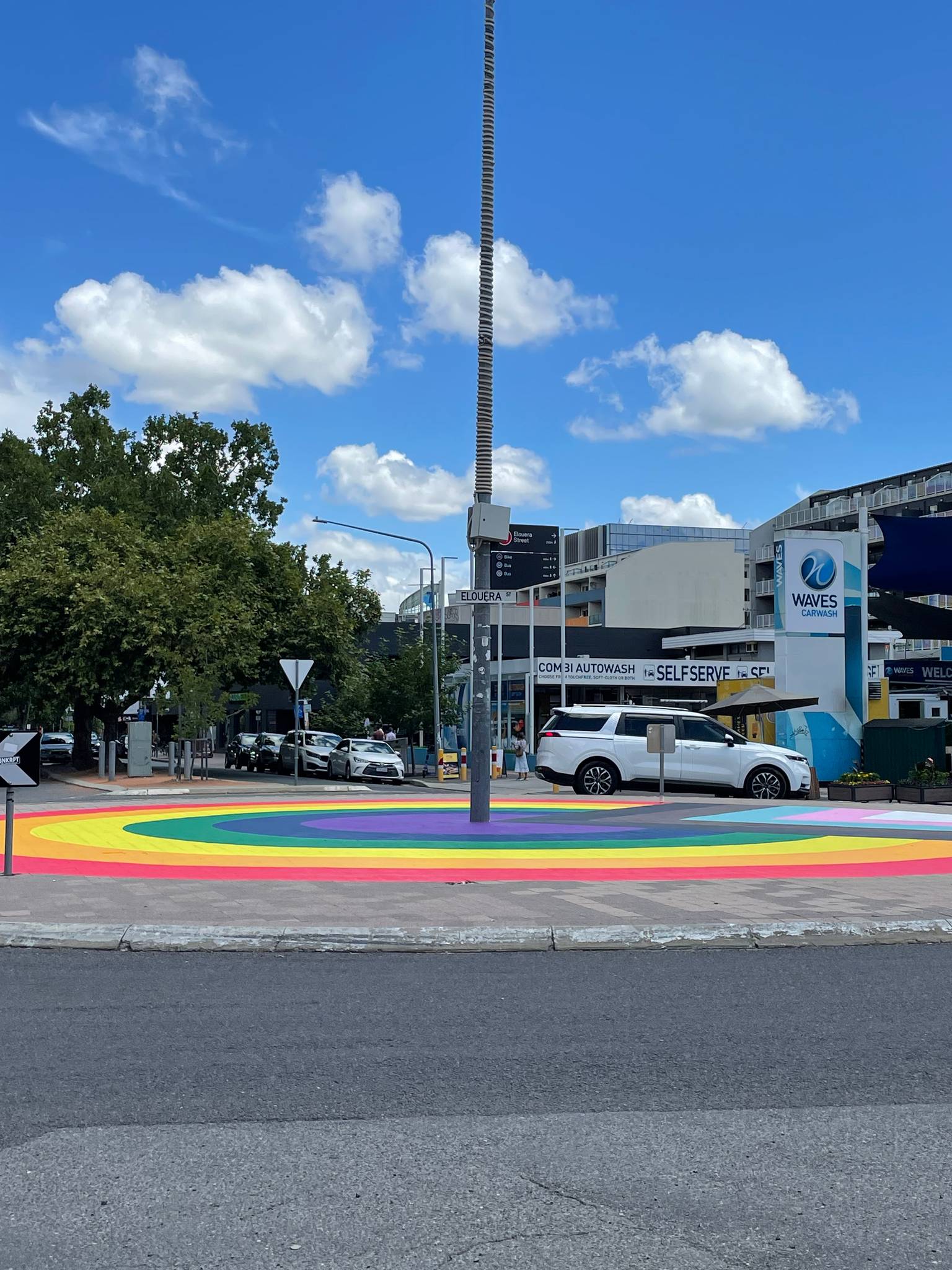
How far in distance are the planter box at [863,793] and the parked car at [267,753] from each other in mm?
24656

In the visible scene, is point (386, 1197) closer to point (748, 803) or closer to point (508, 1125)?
point (508, 1125)

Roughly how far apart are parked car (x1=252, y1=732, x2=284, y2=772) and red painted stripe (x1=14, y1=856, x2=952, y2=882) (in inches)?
1283

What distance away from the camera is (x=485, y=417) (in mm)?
16094

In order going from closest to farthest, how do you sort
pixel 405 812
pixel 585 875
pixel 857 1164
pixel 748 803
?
pixel 857 1164 < pixel 585 875 < pixel 405 812 < pixel 748 803

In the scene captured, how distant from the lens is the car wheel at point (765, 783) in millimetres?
24031

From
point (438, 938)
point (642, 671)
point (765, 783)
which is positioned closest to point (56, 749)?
point (642, 671)

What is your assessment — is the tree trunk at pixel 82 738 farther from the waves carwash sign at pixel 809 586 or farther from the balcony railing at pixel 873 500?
the balcony railing at pixel 873 500

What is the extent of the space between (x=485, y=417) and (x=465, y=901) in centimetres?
796

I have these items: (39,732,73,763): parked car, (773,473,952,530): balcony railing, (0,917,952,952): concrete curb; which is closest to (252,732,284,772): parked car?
(39,732,73,763): parked car

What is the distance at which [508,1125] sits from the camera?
15.9 ft

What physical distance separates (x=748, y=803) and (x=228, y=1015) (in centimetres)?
1595

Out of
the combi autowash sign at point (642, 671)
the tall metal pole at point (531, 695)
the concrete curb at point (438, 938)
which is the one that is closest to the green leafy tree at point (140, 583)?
the tall metal pole at point (531, 695)

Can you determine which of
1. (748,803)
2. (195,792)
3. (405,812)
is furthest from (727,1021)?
(195,792)

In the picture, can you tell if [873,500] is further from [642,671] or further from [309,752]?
[309,752]
